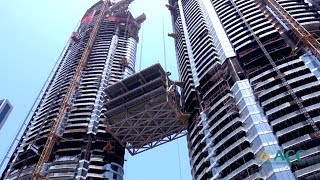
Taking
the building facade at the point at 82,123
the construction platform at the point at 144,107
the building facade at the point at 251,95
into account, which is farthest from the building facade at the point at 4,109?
the building facade at the point at 251,95

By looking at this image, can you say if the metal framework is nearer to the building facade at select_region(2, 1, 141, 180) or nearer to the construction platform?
the construction platform

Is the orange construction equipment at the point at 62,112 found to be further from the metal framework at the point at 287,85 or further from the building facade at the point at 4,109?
the metal framework at the point at 287,85

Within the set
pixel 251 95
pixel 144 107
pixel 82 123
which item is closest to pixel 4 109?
pixel 82 123

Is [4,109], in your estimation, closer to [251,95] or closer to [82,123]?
[82,123]

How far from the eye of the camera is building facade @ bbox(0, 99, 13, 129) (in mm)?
80125

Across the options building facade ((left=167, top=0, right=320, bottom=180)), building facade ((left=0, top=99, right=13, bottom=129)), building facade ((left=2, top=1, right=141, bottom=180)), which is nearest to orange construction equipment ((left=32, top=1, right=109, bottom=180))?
building facade ((left=2, top=1, right=141, bottom=180))

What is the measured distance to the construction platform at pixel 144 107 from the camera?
82.2 metres

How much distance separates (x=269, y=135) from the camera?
5994 centimetres

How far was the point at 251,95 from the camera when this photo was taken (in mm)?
68562

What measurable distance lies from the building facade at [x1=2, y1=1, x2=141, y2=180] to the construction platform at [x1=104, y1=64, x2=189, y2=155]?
232 inches

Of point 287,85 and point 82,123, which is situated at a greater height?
point 82,123

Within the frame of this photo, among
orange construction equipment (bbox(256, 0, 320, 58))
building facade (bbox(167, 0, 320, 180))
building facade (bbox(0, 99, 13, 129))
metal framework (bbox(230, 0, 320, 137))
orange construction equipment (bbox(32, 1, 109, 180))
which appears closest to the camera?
metal framework (bbox(230, 0, 320, 137))

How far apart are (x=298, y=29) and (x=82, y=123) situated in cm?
5274

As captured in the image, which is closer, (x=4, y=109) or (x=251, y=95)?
(x=251, y=95)
